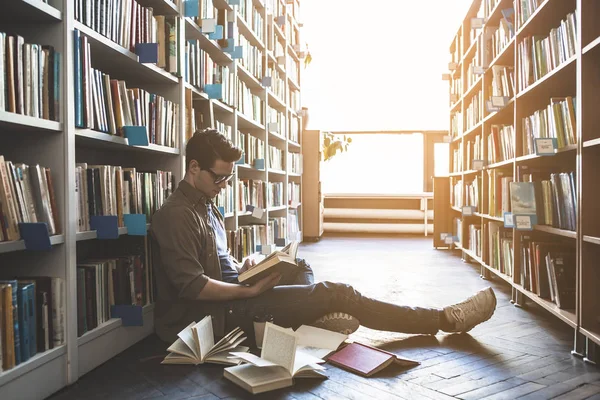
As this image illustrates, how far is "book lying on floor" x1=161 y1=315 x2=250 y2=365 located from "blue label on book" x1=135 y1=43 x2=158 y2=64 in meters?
1.13

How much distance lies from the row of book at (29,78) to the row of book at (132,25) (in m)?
0.27

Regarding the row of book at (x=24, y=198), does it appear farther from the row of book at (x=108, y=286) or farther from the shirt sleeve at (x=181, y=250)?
the shirt sleeve at (x=181, y=250)

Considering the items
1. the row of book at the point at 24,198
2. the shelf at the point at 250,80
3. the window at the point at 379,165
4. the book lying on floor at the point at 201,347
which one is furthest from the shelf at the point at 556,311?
the window at the point at 379,165

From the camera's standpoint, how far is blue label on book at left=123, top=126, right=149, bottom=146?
203 centimetres

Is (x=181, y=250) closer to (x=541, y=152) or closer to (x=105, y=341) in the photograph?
(x=105, y=341)

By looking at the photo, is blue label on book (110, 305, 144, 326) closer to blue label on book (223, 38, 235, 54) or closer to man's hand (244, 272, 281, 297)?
man's hand (244, 272, 281, 297)

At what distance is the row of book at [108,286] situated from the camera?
71.6 inches

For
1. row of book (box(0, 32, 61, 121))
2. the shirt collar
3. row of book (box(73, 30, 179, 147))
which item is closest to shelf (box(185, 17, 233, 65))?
row of book (box(73, 30, 179, 147))

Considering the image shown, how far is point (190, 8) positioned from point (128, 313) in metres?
1.59

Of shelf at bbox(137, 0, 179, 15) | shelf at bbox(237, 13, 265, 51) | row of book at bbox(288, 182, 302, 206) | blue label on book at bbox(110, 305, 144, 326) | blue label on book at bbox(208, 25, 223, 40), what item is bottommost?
blue label on book at bbox(110, 305, 144, 326)

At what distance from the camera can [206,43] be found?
3088 mm

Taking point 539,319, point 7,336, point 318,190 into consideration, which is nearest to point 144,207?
point 7,336

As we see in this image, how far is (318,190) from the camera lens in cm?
693

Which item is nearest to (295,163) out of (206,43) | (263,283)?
(206,43)
